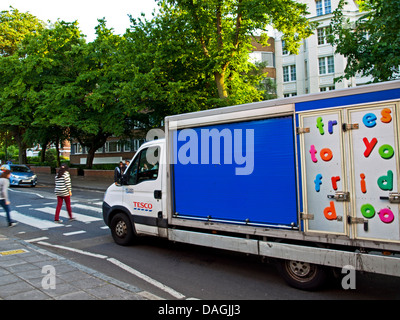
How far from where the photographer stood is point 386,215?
4328mm

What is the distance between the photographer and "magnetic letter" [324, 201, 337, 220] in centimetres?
473

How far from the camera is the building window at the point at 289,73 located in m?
36.4

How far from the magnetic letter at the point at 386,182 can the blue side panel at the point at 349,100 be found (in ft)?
3.14

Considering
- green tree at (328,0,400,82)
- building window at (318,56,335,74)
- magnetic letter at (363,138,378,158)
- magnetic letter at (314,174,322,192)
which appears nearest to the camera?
magnetic letter at (363,138,378,158)

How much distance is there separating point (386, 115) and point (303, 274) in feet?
8.31

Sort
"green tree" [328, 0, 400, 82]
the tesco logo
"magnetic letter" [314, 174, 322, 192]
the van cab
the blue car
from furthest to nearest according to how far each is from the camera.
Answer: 1. the blue car
2. "green tree" [328, 0, 400, 82]
3. the tesco logo
4. the van cab
5. "magnetic letter" [314, 174, 322, 192]

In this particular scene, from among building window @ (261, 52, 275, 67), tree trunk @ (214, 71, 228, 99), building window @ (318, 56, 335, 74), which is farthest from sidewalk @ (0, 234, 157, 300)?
building window @ (261, 52, 275, 67)

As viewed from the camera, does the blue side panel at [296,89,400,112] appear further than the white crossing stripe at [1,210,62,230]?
No

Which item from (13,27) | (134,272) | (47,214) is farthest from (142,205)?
(13,27)

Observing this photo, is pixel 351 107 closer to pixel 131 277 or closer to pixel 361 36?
pixel 131 277

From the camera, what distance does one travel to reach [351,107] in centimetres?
461

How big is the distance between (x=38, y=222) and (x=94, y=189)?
36.3 feet

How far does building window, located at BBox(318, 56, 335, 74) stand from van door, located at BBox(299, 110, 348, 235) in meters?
31.9

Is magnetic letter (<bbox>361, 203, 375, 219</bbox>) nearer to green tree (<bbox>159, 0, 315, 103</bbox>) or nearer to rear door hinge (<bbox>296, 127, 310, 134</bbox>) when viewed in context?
rear door hinge (<bbox>296, 127, 310, 134</bbox>)
